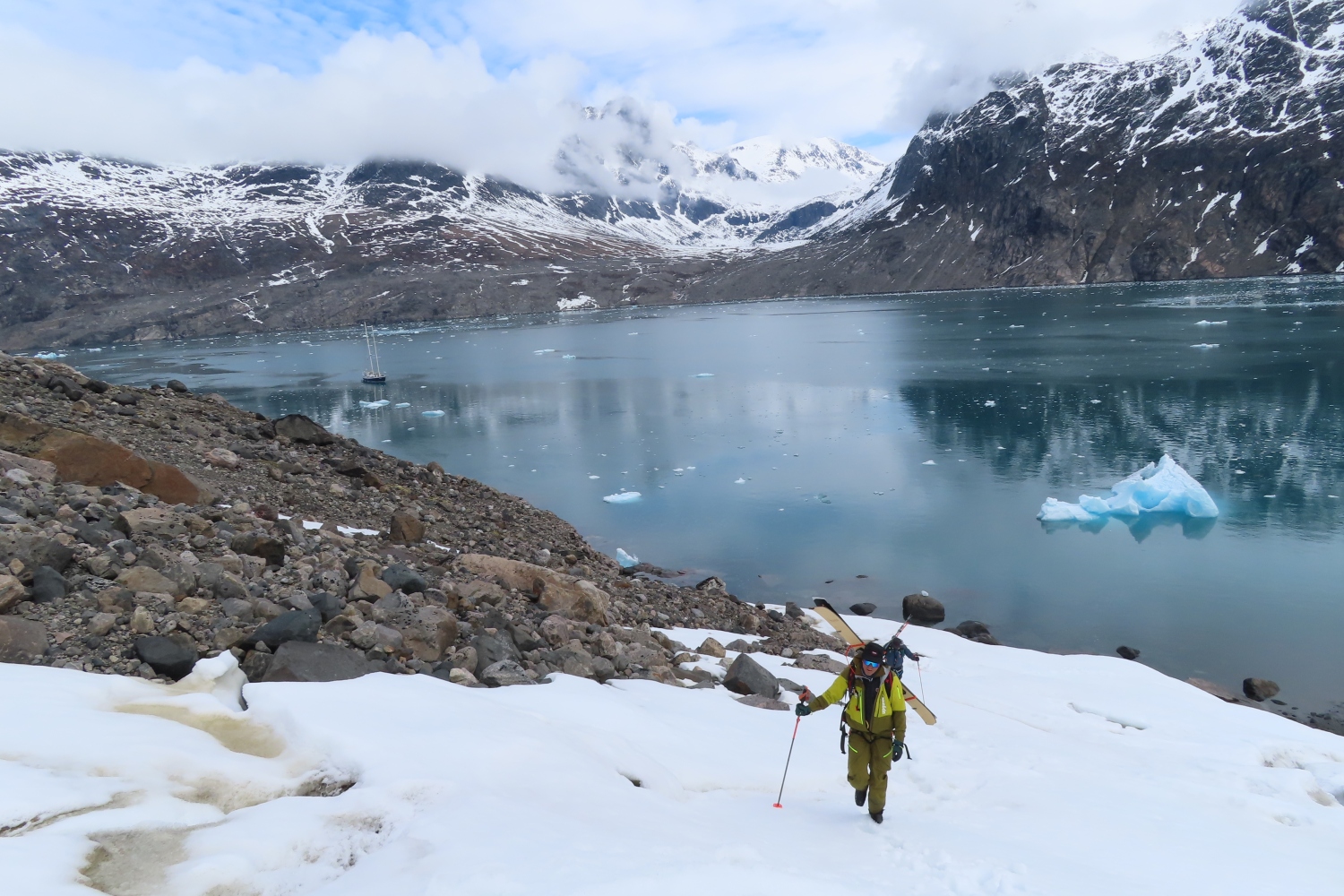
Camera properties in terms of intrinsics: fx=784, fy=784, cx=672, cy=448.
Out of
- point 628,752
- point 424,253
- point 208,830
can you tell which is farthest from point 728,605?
point 424,253

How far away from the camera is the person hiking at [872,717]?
21.5 feet

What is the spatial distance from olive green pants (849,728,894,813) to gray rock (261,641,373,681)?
4.37 m

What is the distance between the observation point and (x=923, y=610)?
55.5 ft

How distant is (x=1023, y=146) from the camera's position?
184m

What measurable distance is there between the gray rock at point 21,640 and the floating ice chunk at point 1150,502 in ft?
Result: 74.6

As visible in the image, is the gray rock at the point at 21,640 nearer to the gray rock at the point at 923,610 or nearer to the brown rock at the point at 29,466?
the brown rock at the point at 29,466

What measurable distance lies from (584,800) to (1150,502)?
2236cm

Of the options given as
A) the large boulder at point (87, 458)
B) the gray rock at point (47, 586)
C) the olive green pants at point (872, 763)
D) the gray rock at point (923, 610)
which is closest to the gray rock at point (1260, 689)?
the gray rock at point (923, 610)

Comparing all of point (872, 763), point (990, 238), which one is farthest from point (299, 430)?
point (990, 238)

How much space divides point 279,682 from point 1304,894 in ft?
26.9

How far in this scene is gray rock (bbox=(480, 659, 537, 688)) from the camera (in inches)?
311

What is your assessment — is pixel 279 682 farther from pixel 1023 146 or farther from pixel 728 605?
pixel 1023 146

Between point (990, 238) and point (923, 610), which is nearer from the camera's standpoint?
point (923, 610)

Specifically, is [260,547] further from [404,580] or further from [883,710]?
[883,710]
